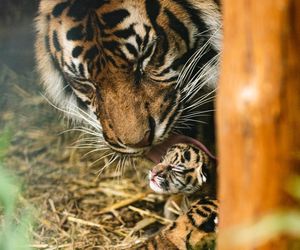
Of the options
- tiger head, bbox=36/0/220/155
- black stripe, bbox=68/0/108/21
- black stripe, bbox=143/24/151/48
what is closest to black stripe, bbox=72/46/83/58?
tiger head, bbox=36/0/220/155

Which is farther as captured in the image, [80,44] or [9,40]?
[9,40]

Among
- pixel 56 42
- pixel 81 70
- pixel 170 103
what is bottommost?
pixel 170 103

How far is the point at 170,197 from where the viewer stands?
353 cm

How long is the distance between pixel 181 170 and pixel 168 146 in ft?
0.43

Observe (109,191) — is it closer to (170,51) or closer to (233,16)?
(170,51)

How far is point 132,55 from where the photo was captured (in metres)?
2.99

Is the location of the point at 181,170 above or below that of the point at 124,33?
below

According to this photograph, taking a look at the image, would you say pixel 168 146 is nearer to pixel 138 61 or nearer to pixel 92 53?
pixel 138 61

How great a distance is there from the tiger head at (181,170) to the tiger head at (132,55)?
0.09 m

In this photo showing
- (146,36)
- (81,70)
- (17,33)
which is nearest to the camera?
(146,36)

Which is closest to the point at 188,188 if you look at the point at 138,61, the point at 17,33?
the point at 138,61

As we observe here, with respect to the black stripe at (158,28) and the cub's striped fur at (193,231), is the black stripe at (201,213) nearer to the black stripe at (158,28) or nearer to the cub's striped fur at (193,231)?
the cub's striped fur at (193,231)

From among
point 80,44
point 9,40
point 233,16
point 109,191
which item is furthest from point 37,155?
point 233,16

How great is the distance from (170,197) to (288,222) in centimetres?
196
